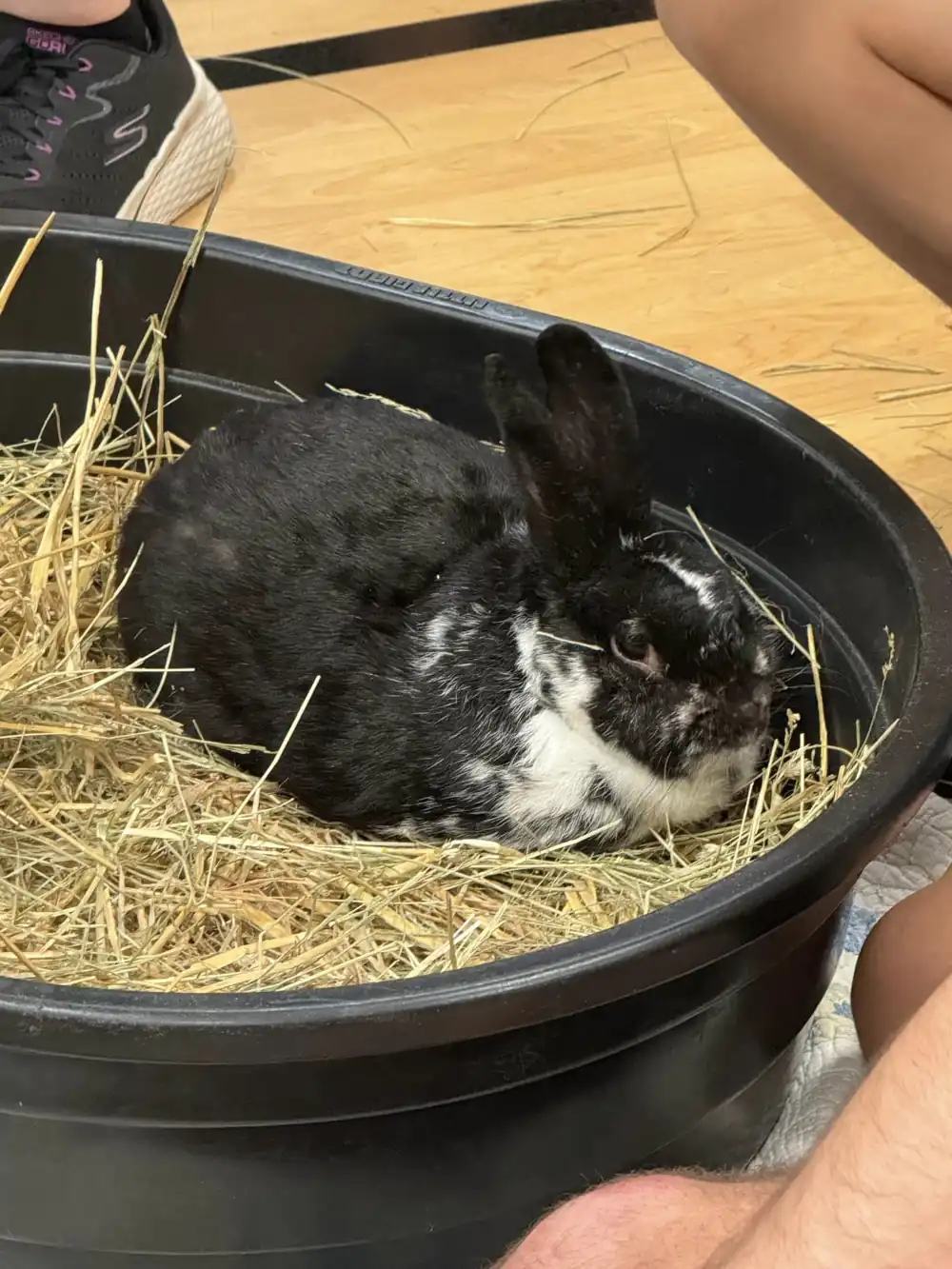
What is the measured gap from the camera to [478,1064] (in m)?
1.12

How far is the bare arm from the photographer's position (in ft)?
4.95

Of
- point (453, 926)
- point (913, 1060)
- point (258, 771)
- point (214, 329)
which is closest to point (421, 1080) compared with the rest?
point (453, 926)

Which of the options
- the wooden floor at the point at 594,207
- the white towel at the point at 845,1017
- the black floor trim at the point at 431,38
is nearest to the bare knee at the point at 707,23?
the wooden floor at the point at 594,207

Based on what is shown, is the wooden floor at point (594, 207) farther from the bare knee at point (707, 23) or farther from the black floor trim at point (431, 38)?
the bare knee at point (707, 23)

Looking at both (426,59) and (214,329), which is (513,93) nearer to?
(426,59)

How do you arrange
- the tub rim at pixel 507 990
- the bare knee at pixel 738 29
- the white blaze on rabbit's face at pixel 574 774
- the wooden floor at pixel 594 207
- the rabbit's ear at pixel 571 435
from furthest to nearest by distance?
the wooden floor at pixel 594 207 < the bare knee at pixel 738 29 < the white blaze on rabbit's face at pixel 574 774 < the rabbit's ear at pixel 571 435 < the tub rim at pixel 507 990

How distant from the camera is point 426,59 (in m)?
3.28

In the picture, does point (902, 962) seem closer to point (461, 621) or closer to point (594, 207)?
point (461, 621)

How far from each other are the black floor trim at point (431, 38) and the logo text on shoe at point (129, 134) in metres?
0.66

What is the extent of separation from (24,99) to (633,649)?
1.76 meters

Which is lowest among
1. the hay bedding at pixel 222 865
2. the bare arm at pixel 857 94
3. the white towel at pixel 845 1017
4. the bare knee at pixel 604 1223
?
the white towel at pixel 845 1017

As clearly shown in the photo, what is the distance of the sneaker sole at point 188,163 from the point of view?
102 inches

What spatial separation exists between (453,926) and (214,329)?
3.26 feet

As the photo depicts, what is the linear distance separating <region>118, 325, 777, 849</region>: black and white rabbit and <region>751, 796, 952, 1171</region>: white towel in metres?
0.30
